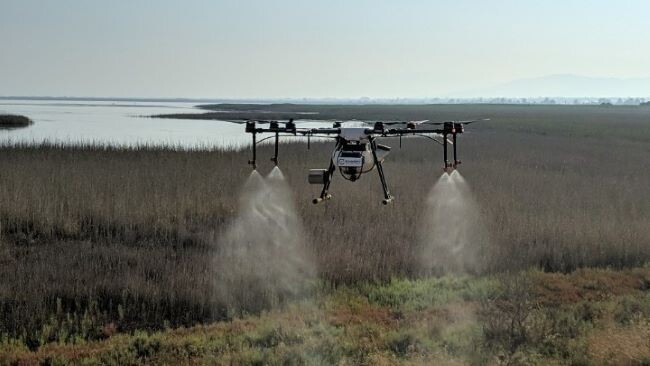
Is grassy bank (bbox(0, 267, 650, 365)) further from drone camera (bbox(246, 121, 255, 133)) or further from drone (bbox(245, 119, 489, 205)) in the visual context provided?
drone (bbox(245, 119, 489, 205))

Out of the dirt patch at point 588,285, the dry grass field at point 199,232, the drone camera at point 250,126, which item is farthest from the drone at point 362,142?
the dirt patch at point 588,285

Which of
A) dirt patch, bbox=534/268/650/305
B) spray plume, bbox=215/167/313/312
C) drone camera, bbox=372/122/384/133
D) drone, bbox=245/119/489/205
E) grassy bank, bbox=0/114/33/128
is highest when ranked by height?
drone camera, bbox=372/122/384/133

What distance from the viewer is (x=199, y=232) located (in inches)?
650

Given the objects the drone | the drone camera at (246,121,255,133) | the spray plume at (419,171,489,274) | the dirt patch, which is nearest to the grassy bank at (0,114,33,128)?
the spray plume at (419,171,489,274)

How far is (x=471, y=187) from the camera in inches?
910

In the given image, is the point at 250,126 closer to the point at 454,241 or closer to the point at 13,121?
the point at 454,241

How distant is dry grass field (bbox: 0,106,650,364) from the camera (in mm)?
11281

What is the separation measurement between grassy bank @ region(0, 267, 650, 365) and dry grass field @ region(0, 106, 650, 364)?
153 millimetres

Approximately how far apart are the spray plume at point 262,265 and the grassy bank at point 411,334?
0.69 m

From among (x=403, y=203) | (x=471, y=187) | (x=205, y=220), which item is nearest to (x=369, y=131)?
(x=205, y=220)

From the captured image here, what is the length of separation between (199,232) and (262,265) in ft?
12.4

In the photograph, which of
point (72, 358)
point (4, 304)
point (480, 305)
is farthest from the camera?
point (480, 305)

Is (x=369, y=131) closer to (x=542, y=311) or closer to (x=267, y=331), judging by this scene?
(x=267, y=331)

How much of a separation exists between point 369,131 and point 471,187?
19.6 metres
